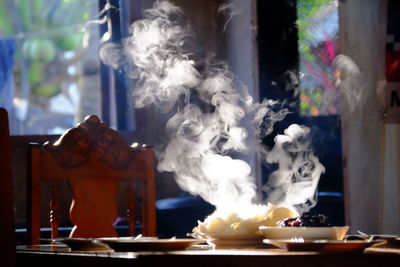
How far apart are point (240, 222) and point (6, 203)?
22.9 inches

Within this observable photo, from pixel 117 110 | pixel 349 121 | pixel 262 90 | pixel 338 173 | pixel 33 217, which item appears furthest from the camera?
pixel 338 173

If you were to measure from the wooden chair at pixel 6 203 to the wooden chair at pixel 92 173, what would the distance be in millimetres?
903

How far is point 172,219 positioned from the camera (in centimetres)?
453

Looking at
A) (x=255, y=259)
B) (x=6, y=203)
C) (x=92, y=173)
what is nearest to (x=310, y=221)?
(x=255, y=259)

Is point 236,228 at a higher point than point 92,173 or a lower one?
lower

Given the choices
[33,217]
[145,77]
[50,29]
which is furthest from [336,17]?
[33,217]

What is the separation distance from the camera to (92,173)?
8.07ft

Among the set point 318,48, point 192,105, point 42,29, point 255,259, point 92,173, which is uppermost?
point 42,29

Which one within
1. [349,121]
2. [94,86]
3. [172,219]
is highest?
[94,86]

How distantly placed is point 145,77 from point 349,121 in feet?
5.19

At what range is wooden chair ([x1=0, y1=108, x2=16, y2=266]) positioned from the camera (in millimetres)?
1360

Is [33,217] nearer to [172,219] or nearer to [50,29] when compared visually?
[172,219]

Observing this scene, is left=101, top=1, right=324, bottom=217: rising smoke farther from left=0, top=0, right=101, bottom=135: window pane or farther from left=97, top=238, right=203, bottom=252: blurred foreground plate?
left=97, top=238, right=203, bottom=252: blurred foreground plate

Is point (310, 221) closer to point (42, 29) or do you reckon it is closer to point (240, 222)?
point (240, 222)
